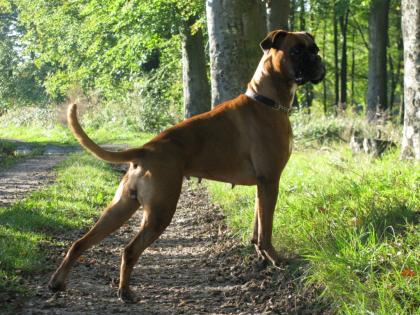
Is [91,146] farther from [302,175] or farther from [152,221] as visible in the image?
[302,175]

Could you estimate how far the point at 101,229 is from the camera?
4328mm

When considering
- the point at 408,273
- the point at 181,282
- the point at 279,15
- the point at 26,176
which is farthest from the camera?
the point at 279,15

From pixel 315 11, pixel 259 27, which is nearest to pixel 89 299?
pixel 259 27

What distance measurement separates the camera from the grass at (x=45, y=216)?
4.81 m

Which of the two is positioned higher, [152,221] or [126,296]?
[152,221]

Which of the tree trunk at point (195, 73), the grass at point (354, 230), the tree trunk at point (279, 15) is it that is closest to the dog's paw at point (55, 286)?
the grass at point (354, 230)

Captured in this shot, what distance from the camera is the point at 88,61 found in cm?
2681

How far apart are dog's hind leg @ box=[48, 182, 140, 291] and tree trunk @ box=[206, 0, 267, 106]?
471 centimetres

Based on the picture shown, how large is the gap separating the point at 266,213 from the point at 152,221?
1.15m

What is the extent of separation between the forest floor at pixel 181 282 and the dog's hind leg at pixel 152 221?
292 mm

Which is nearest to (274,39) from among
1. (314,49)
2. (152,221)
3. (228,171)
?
(314,49)

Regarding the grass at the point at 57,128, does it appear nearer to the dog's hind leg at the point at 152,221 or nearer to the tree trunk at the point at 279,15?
the tree trunk at the point at 279,15

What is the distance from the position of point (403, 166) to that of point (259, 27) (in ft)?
11.0

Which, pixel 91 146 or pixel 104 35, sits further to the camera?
pixel 104 35
